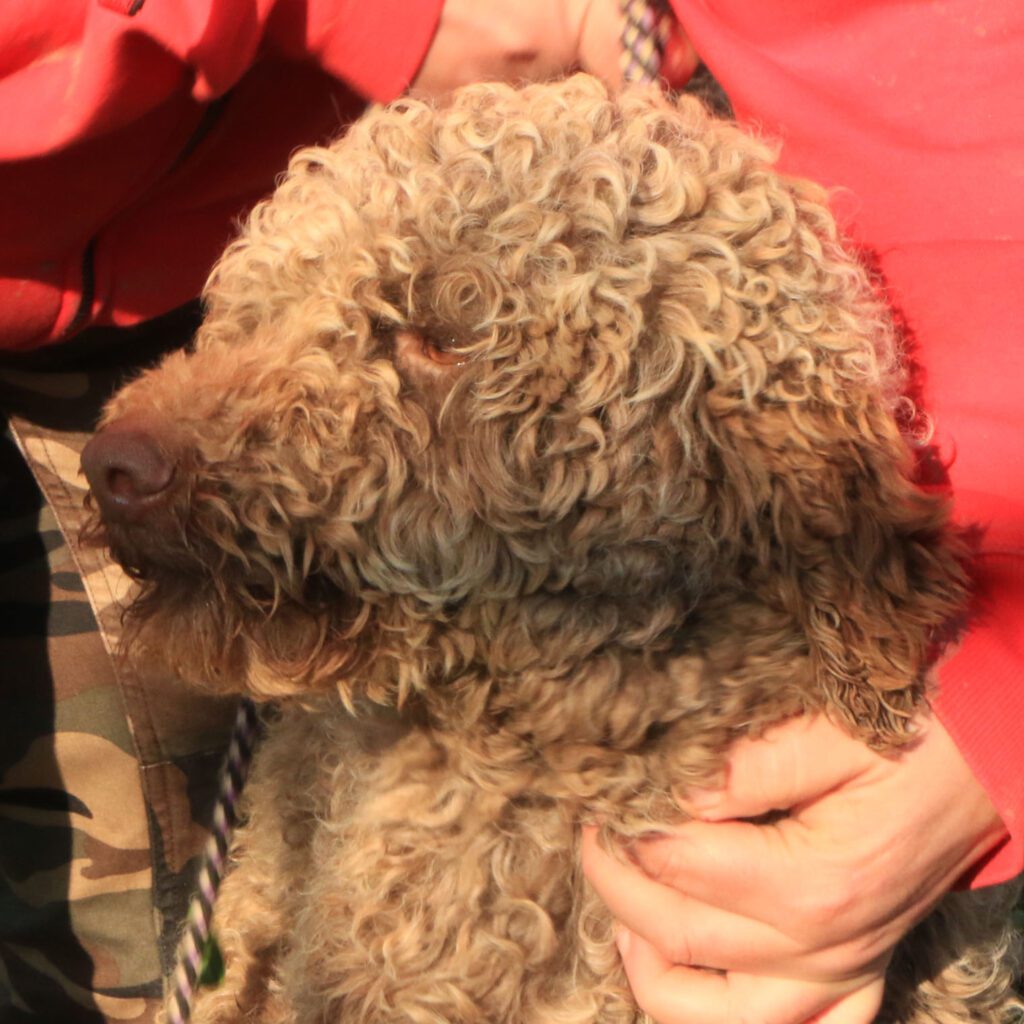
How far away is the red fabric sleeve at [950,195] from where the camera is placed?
1342mm

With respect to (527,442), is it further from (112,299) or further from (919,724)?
(112,299)

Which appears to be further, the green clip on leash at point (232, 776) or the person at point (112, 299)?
the green clip on leash at point (232, 776)

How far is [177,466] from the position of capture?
1221mm

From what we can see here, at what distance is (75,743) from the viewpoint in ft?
6.07

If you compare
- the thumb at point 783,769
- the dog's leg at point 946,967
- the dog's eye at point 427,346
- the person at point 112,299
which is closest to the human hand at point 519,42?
the person at point 112,299

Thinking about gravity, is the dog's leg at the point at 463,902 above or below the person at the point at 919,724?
below

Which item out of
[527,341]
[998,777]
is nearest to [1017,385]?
[998,777]

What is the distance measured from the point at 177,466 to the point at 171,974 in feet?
3.78

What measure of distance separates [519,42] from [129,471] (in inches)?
33.1

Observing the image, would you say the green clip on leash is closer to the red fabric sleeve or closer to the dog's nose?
the red fabric sleeve

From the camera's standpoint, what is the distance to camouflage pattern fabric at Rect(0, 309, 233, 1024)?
5.96 feet

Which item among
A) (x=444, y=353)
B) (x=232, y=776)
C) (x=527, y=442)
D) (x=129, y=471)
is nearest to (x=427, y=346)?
(x=444, y=353)

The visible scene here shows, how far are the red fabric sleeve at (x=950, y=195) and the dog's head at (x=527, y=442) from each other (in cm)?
12

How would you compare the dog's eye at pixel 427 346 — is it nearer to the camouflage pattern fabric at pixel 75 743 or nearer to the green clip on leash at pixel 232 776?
the green clip on leash at pixel 232 776
